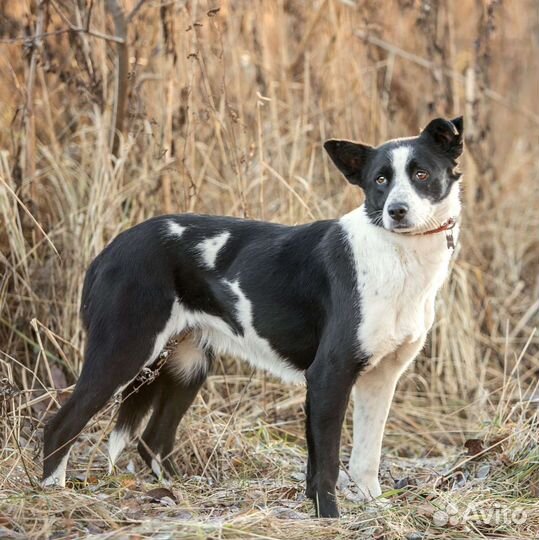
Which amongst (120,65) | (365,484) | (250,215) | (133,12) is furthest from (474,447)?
(133,12)

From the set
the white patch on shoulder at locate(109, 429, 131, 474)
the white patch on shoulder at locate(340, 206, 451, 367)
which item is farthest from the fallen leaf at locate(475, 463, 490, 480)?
the white patch on shoulder at locate(109, 429, 131, 474)

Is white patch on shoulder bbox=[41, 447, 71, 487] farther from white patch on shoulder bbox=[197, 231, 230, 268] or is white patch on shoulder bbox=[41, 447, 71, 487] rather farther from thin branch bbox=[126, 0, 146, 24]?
thin branch bbox=[126, 0, 146, 24]

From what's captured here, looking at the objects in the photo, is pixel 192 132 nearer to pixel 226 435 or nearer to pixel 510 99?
pixel 226 435

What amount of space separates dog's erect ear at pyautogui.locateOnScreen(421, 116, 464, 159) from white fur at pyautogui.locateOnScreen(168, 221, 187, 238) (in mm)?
1052

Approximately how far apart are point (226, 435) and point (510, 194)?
143 inches

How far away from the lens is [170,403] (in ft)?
13.8

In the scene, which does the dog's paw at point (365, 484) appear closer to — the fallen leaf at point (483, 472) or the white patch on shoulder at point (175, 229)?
the fallen leaf at point (483, 472)

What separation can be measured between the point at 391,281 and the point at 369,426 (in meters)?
0.69

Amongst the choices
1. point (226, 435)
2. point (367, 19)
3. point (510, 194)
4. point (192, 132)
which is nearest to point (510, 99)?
point (510, 194)

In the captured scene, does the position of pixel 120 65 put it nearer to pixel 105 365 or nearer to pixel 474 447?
pixel 105 365

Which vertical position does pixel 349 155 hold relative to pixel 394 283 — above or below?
above

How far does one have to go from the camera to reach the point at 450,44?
6.43 m

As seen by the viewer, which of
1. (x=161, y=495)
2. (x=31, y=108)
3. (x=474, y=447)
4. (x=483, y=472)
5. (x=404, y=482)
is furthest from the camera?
(x=31, y=108)

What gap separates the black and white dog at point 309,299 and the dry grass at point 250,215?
269mm
